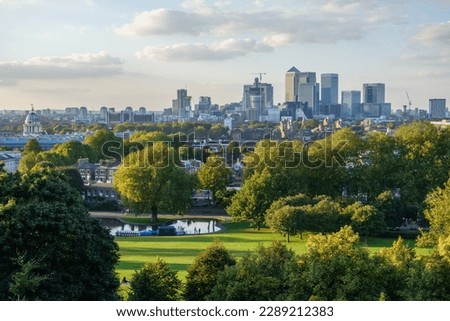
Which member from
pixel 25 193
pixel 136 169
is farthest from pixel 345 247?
pixel 136 169

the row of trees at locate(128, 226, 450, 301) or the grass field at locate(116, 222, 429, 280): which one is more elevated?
the row of trees at locate(128, 226, 450, 301)

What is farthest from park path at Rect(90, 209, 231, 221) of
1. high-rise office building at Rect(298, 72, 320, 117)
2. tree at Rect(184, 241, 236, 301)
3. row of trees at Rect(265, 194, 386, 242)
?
tree at Rect(184, 241, 236, 301)

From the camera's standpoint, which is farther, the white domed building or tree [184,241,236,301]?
the white domed building

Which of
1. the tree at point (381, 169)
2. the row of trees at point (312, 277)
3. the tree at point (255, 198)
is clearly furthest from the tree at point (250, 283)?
the tree at point (381, 169)

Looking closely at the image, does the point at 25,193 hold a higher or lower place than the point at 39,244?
higher

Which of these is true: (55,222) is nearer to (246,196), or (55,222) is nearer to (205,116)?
(246,196)

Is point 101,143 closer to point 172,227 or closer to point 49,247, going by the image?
point 172,227

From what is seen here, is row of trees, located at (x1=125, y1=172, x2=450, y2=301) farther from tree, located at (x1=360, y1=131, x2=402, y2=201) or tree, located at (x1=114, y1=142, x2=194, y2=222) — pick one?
tree, located at (x1=114, y1=142, x2=194, y2=222)
